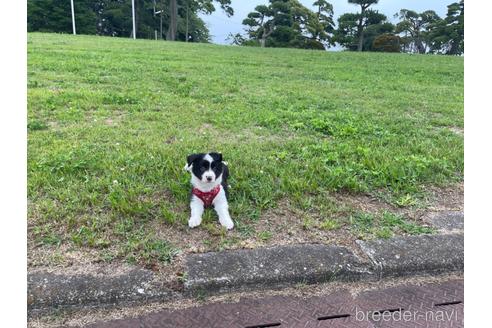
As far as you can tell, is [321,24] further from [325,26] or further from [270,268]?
[270,268]

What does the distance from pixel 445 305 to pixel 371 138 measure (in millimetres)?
2864

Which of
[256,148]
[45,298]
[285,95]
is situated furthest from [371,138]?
[45,298]

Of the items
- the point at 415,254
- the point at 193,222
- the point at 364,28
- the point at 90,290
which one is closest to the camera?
the point at 90,290

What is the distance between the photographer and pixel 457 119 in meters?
6.17

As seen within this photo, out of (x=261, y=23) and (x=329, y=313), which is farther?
(x=261, y=23)

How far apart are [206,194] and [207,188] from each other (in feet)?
0.19

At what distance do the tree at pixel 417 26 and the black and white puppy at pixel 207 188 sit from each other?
39.7 meters

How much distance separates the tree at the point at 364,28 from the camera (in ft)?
117

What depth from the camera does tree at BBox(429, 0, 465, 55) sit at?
108ft

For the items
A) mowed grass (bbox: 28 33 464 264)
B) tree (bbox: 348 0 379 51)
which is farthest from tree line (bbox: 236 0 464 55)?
mowed grass (bbox: 28 33 464 264)

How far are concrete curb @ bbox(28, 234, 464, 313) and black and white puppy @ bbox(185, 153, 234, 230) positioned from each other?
0.41m

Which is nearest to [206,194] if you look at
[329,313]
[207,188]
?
[207,188]

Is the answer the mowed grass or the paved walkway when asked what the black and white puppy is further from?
the paved walkway

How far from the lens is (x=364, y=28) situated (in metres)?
35.8
